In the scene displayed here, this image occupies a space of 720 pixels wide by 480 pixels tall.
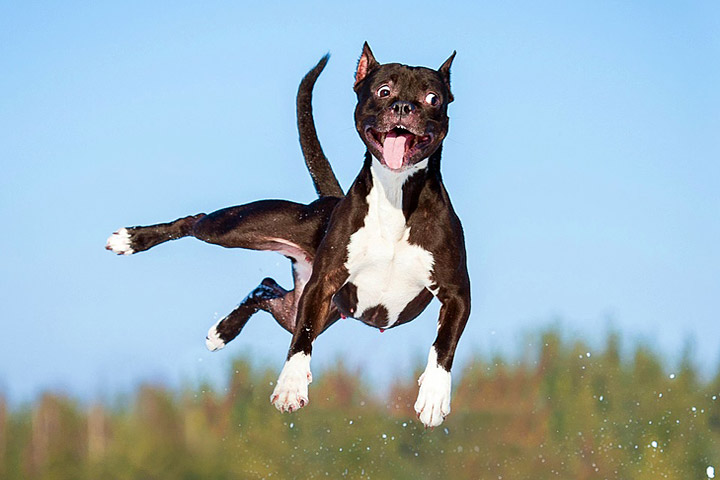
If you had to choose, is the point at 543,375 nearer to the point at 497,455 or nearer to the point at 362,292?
the point at 497,455

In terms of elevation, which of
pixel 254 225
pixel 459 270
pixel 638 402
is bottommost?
pixel 459 270

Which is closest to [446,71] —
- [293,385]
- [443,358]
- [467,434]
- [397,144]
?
[397,144]

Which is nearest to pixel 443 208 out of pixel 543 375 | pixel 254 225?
pixel 254 225

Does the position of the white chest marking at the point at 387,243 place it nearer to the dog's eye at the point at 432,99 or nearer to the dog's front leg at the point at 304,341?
the dog's front leg at the point at 304,341

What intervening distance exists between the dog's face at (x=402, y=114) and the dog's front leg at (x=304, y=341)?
2.49ft

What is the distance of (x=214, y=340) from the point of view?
7082 mm

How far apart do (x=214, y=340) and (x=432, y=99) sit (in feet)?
8.36

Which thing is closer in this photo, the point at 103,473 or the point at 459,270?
the point at 459,270

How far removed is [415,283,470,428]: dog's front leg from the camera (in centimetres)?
520

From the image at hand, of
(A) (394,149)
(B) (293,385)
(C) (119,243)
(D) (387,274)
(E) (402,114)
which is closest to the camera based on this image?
(B) (293,385)

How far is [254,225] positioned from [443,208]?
142 centimetres

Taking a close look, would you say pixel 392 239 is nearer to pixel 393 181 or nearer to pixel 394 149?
pixel 393 181

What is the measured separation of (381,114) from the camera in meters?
5.27

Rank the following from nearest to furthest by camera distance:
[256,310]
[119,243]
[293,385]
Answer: [293,385], [119,243], [256,310]
